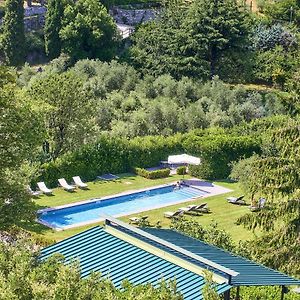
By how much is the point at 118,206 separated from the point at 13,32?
2529 cm

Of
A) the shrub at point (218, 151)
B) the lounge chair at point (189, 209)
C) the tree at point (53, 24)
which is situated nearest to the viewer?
the lounge chair at point (189, 209)

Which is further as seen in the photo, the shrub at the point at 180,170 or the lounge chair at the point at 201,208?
the shrub at the point at 180,170

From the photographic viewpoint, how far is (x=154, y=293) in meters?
12.8

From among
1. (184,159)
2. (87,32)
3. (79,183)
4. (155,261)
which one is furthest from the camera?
(87,32)

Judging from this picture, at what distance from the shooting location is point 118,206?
33531 millimetres

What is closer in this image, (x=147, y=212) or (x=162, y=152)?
(x=147, y=212)

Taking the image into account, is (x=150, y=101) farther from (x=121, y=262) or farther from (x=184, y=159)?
(x=121, y=262)

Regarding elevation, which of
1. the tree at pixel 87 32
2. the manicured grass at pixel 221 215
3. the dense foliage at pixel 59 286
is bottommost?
the manicured grass at pixel 221 215

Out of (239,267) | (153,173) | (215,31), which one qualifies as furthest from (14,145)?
(215,31)

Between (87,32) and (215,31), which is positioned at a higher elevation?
(215,31)

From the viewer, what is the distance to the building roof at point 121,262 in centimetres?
1549

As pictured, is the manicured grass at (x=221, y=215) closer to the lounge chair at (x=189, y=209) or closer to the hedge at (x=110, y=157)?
the lounge chair at (x=189, y=209)

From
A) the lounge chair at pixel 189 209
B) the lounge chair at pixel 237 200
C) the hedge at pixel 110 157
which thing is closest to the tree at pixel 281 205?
the lounge chair at pixel 189 209

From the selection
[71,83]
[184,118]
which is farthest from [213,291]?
[184,118]
